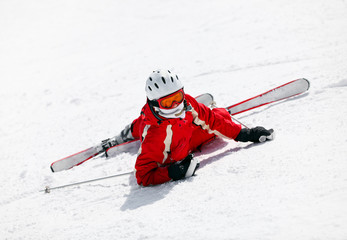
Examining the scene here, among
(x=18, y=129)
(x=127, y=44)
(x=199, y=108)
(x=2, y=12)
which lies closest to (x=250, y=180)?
(x=199, y=108)

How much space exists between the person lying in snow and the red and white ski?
3.17 feet

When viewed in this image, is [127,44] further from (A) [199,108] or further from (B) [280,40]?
(A) [199,108]

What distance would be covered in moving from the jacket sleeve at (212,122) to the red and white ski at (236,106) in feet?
3.32

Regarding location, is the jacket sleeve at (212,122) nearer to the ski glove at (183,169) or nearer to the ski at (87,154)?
the ski glove at (183,169)

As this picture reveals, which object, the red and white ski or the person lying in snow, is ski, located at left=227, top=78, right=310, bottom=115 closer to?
the red and white ski

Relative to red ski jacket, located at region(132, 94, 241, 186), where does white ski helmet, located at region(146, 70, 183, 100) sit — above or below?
above

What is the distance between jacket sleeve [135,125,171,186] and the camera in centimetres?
404

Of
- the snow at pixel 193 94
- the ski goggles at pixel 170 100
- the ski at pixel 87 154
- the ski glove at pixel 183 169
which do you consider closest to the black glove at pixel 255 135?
the snow at pixel 193 94

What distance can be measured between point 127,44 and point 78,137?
5.38 metres

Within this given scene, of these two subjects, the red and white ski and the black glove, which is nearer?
the black glove

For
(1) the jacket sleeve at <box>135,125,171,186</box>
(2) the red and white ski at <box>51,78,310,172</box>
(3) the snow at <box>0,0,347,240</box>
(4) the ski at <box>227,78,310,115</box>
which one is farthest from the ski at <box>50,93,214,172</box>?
(1) the jacket sleeve at <box>135,125,171,186</box>

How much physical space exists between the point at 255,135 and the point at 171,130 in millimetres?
1095

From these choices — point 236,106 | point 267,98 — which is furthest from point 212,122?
point 267,98

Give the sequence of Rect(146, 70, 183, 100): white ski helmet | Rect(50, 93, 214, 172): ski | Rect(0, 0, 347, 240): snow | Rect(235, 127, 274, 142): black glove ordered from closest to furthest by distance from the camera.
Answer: Rect(0, 0, 347, 240): snow → Rect(146, 70, 183, 100): white ski helmet → Rect(235, 127, 274, 142): black glove → Rect(50, 93, 214, 172): ski
